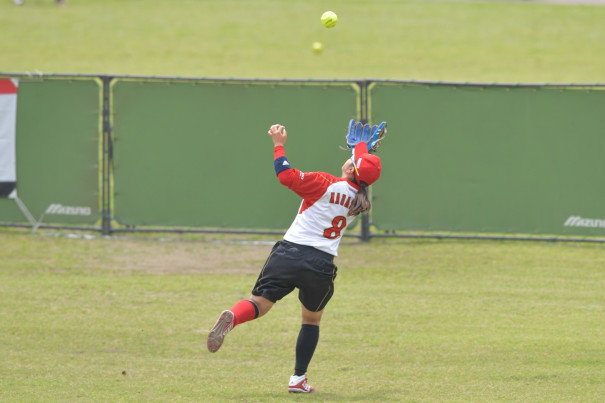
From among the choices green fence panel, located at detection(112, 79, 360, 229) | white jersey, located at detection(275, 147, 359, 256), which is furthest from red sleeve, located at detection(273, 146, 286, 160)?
green fence panel, located at detection(112, 79, 360, 229)

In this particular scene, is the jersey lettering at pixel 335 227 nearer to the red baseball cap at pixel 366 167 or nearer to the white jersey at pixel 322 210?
the white jersey at pixel 322 210

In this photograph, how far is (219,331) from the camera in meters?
6.68

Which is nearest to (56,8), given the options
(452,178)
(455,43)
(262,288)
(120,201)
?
(455,43)

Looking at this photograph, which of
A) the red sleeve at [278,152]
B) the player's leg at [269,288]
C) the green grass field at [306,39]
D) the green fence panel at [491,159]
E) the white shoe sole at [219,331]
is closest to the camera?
the white shoe sole at [219,331]

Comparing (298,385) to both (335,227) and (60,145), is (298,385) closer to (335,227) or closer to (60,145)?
(335,227)

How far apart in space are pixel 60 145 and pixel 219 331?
7.01 meters

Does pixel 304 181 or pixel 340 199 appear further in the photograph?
pixel 340 199

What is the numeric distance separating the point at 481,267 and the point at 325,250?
511 cm

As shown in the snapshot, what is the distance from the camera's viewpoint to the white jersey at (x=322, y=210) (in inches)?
269

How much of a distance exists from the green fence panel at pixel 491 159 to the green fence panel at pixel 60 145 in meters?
4.12

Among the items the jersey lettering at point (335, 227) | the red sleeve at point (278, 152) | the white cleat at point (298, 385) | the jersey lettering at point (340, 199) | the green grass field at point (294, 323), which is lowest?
the green grass field at point (294, 323)

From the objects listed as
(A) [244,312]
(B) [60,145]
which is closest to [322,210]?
(A) [244,312]

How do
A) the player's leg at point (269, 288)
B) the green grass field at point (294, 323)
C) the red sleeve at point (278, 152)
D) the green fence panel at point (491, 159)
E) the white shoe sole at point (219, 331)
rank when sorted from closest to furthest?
the white shoe sole at point (219, 331), the red sleeve at point (278, 152), the player's leg at point (269, 288), the green grass field at point (294, 323), the green fence panel at point (491, 159)

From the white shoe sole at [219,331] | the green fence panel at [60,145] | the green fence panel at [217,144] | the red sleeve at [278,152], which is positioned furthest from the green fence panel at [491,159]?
the white shoe sole at [219,331]
